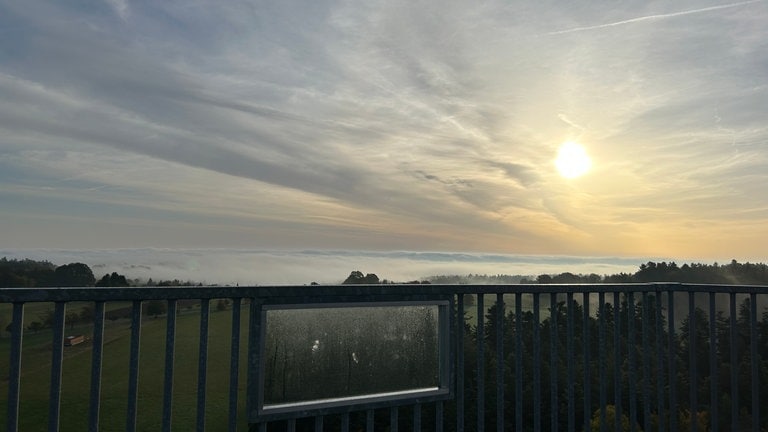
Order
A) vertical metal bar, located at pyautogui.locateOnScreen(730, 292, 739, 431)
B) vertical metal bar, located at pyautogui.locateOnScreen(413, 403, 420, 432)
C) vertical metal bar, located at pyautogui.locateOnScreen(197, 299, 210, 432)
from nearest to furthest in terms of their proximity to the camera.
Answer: vertical metal bar, located at pyautogui.locateOnScreen(197, 299, 210, 432), vertical metal bar, located at pyautogui.locateOnScreen(413, 403, 420, 432), vertical metal bar, located at pyautogui.locateOnScreen(730, 292, 739, 431)

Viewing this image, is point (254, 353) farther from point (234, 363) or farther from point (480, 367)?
point (480, 367)

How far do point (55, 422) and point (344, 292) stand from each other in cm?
157

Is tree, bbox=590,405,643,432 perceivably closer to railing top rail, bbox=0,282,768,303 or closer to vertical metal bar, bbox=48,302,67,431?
railing top rail, bbox=0,282,768,303

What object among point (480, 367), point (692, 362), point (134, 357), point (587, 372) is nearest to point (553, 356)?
point (587, 372)

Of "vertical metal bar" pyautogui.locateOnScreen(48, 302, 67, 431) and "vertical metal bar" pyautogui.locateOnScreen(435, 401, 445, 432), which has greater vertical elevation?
"vertical metal bar" pyautogui.locateOnScreen(48, 302, 67, 431)

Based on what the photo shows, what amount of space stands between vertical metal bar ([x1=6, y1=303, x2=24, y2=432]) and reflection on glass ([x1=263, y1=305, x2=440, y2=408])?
3.79ft

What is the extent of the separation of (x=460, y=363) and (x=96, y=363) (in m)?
2.11

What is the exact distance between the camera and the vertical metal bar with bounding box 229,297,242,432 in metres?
2.82

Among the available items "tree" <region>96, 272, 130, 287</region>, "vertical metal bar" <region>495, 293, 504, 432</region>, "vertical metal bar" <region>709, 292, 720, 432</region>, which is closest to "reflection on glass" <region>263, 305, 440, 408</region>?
"vertical metal bar" <region>495, 293, 504, 432</region>

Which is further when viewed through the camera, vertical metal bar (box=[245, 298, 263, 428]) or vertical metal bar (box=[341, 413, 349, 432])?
vertical metal bar (box=[341, 413, 349, 432])

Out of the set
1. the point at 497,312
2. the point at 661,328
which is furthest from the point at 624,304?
the point at 497,312

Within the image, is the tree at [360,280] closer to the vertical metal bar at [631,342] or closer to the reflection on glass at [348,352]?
the reflection on glass at [348,352]

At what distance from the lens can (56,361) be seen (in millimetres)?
2502

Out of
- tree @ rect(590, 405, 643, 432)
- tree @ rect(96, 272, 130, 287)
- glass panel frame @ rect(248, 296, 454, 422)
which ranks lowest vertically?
tree @ rect(590, 405, 643, 432)
